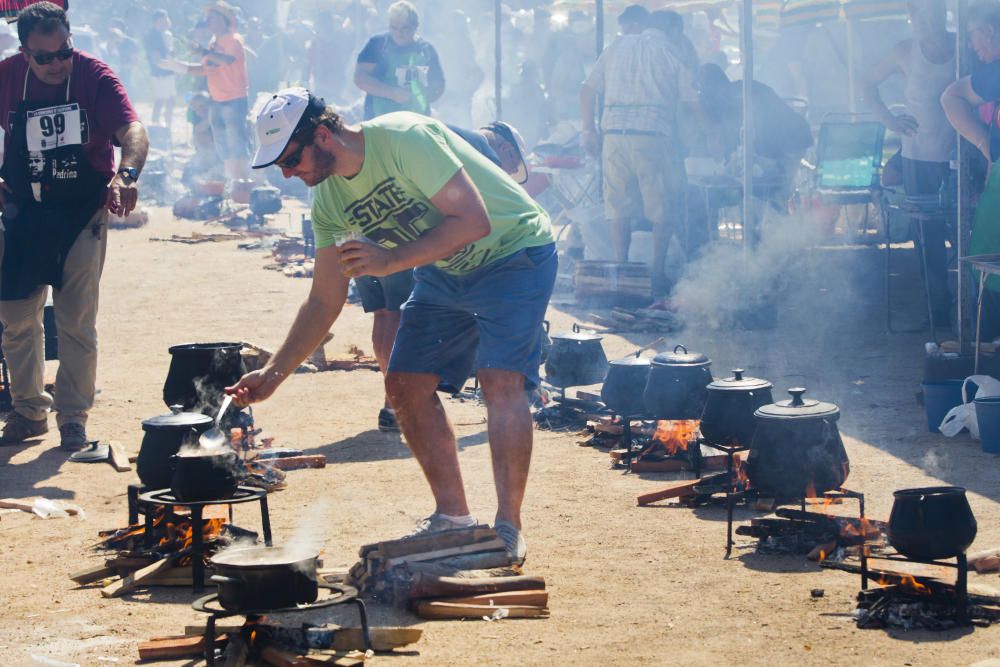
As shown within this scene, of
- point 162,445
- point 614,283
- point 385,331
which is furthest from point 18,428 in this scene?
point 614,283

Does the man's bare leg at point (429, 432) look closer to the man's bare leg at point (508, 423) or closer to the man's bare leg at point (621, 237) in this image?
the man's bare leg at point (508, 423)

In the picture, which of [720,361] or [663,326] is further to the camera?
[663,326]

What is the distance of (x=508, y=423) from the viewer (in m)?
5.06

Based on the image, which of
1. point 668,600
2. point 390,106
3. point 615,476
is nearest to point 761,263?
point 390,106

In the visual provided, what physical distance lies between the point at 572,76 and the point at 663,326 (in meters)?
11.0

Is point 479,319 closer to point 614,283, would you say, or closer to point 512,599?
point 512,599

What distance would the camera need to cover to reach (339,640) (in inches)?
162

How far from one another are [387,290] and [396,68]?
18.1 feet

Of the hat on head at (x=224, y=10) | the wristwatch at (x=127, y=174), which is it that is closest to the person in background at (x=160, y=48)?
the hat on head at (x=224, y=10)

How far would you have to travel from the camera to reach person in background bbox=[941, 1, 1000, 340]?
27.1ft

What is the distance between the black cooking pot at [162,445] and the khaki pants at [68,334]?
227 centimetres

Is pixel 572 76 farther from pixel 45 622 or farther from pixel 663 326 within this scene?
pixel 45 622

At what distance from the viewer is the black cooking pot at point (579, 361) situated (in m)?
8.01

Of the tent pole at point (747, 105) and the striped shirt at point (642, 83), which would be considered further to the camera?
the striped shirt at point (642, 83)
